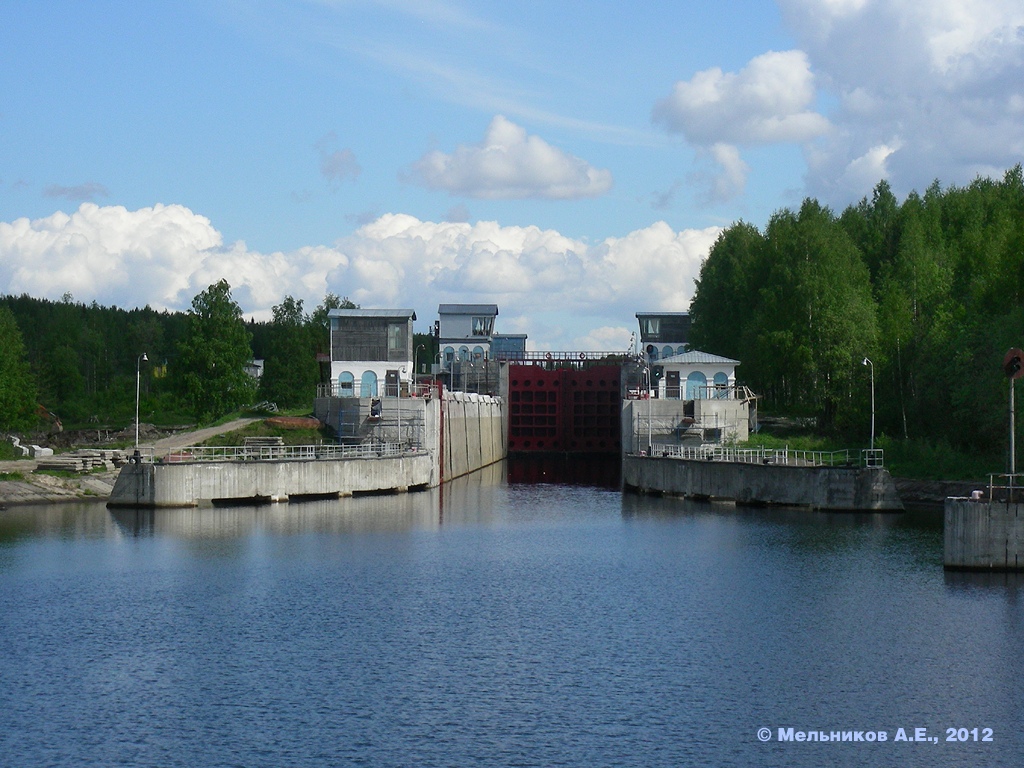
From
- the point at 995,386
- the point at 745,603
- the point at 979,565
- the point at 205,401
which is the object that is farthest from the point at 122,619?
the point at 205,401

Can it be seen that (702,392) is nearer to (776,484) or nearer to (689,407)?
(689,407)

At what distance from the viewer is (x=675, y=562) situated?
116ft

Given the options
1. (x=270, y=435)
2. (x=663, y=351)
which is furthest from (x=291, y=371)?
(x=270, y=435)

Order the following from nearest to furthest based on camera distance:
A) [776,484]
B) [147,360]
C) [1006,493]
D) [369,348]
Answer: [1006,493] < [776,484] < [369,348] < [147,360]

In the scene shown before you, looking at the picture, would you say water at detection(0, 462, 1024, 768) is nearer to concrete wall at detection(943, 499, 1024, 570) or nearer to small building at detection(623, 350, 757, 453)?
concrete wall at detection(943, 499, 1024, 570)

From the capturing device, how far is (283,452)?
4997cm

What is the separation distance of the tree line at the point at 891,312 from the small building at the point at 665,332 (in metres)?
9.08

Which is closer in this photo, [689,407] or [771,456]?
[771,456]

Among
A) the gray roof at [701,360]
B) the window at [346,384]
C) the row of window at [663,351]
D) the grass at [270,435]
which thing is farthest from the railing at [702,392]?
the row of window at [663,351]

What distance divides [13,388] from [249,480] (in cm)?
2772

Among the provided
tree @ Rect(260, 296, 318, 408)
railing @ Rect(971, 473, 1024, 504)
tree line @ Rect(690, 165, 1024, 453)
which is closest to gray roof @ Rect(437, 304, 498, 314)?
tree @ Rect(260, 296, 318, 408)

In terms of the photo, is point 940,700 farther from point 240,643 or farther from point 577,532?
point 577,532

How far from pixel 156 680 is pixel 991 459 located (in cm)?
3536

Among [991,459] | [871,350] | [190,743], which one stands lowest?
[190,743]
